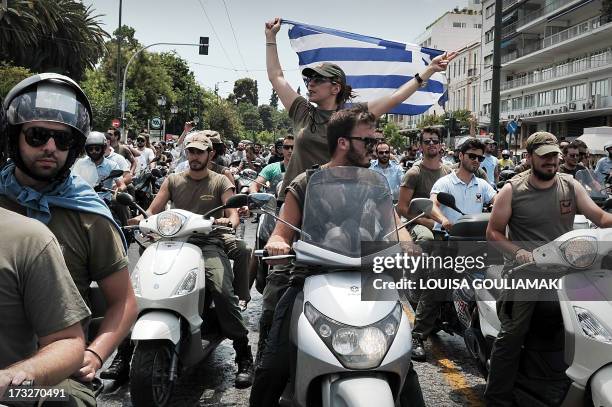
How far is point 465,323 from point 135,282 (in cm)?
235

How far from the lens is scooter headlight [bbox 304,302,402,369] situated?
108 inches

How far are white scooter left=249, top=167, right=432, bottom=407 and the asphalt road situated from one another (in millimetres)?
1455

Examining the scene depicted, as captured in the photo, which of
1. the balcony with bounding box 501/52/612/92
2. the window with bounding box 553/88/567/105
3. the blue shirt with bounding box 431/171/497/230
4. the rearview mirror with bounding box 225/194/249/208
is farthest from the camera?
the window with bounding box 553/88/567/105

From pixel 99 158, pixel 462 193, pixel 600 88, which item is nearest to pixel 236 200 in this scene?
pixel 462 193

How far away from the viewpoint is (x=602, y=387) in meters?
3.00

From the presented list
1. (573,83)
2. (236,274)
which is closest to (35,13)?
(573,83)

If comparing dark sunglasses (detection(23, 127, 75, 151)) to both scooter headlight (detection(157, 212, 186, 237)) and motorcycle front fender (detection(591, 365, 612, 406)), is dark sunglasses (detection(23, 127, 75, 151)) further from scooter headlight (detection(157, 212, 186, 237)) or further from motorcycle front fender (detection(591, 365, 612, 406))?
motorcycle front fender (detection(591, 365, 612, 406))

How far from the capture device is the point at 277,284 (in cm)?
388

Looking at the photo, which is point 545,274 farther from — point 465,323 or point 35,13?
point 35,13

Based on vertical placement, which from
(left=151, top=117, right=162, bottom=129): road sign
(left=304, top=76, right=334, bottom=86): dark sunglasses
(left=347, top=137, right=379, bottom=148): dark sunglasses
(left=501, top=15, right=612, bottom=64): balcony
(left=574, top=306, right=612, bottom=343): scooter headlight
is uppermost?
(left=501, top=15, right=612, bottom=64): balcony

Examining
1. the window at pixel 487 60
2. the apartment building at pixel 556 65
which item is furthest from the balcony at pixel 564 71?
the window at pixel 487 60

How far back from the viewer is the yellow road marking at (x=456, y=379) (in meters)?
4.53

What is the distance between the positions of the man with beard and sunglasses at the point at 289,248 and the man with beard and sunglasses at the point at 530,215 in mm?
908

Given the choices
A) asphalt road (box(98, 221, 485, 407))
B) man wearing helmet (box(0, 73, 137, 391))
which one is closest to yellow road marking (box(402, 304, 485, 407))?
asphalt road (box(98, 221, 485, 407))
